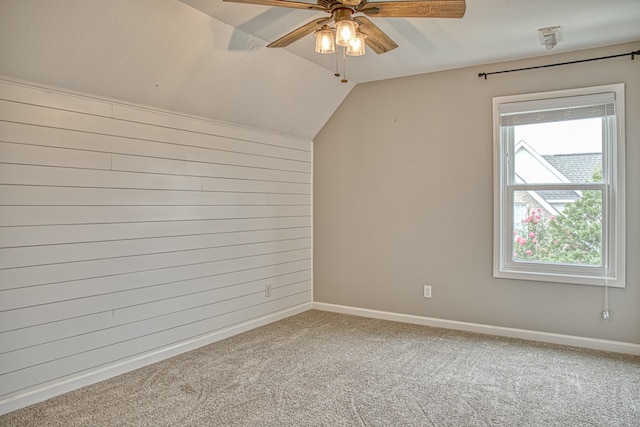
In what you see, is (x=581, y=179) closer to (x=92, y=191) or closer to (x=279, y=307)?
(x=279, y=307)

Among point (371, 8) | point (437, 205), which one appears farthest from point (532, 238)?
point (371, 8)

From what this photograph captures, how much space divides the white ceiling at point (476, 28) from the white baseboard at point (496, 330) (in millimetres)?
2313

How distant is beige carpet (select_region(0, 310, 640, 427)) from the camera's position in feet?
8.05

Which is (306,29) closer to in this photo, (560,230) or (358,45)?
(358,45)

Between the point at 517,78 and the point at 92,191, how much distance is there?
3.45m

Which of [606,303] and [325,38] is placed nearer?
[325,38]

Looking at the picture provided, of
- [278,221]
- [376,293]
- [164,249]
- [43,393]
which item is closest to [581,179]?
[376,293]

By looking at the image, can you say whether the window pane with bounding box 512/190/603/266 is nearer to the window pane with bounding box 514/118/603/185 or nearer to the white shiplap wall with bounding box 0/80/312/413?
the window pane with bounding box 514/118/603/185

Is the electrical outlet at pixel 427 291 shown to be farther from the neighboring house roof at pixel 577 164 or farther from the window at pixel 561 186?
the neighboring house roof at pixel 577 164

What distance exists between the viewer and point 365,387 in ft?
9.35

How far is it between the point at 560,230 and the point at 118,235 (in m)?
3.43

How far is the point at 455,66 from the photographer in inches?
159

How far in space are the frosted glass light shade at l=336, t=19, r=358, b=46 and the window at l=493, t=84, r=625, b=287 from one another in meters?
2.21

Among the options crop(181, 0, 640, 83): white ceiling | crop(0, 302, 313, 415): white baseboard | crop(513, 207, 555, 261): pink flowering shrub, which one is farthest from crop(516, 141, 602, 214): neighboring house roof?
crop(0, 302, 313, 415): white baseboard
